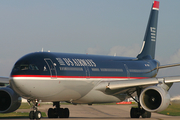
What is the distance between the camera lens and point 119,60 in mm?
25625

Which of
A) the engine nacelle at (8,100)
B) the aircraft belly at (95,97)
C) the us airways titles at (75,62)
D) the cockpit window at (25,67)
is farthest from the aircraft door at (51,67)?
the engine nacelle at (8,100)

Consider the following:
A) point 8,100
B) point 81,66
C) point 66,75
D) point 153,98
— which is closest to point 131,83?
point 153,98

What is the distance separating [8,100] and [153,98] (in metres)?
8.82

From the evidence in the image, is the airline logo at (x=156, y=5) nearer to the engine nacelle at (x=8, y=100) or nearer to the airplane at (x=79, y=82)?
the airplane at (x=79, y=82)

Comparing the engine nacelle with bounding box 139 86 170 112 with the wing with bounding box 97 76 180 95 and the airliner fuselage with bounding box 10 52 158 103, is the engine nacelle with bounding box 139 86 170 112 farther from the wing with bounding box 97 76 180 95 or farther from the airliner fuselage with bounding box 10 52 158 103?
the airliner fuselage with bounding box 10 52 158 103

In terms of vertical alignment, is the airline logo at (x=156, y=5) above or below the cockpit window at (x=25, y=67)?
above

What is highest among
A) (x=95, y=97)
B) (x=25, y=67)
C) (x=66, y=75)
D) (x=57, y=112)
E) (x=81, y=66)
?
(x=25, y=67)

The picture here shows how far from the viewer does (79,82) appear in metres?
20.6

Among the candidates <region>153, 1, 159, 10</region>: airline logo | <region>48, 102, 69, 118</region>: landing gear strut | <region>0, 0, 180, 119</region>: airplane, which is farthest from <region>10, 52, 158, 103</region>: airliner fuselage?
<region>153, 1, 159, 10</region>: airline logo

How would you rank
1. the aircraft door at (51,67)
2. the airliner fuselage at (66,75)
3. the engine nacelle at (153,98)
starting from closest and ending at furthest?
the airliner fuselage at (66,75)
the aircraft door at (51,67)
the engine nacelle at (153,98)

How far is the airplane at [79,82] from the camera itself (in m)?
18.0

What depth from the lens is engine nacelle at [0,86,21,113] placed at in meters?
21.8

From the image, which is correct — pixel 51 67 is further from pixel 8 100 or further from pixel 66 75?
pixel 8 100

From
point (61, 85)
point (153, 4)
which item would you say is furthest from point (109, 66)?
point (153, 4)
